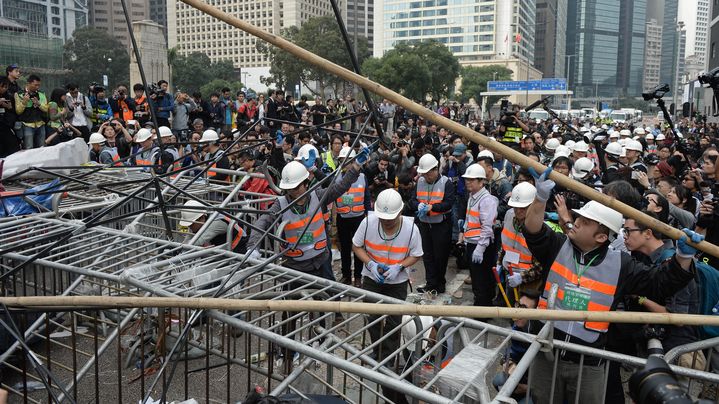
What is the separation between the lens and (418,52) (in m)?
57.1

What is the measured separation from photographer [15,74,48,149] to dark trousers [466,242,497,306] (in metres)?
8.30

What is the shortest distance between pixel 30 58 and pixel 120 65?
3102cm

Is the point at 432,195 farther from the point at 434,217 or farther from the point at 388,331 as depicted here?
the point at 388,331

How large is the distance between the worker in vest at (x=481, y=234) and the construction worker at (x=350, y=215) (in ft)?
5.20

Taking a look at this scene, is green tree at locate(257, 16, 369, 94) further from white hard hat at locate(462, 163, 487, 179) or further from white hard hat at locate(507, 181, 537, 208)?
white hard hat at locate(507, 181, 537, 208)

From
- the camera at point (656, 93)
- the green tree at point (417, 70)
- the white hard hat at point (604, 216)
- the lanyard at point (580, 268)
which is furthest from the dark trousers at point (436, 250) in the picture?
the green tree at point (417, 70)

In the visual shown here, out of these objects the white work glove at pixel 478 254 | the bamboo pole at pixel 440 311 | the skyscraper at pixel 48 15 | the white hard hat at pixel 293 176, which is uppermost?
the skyscraper at pixel 48 15

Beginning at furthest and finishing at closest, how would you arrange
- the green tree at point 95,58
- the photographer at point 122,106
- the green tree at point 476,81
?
the green tree at point 476,81, the green tree at point 95,58, the photographer at point 122,106

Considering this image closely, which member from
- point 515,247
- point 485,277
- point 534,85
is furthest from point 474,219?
point 534,85

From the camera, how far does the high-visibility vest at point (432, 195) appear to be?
285 inches

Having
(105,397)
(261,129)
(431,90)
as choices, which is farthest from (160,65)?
(431,90)

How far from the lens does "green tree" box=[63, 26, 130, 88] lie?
7400 centimetres

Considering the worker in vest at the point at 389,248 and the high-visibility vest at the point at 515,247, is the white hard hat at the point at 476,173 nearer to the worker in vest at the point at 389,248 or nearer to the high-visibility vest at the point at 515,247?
the high-visibility vest at the point at 515,247

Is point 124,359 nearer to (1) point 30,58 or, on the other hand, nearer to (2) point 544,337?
(2) point 544,337
